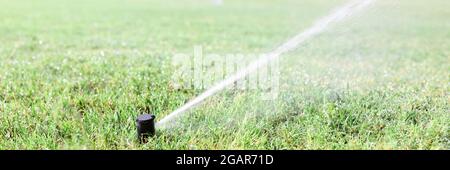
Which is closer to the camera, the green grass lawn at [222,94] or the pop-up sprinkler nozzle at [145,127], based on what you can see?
the pop-up sprinkler nozzle at [145,127]

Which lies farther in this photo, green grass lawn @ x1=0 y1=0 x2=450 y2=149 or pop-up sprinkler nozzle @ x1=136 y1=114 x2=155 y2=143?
green grass lawn @ x1=0 y1=0 x2=450 y2=149

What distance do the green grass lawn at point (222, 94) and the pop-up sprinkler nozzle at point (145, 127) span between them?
0.08m

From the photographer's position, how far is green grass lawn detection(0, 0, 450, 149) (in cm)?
425

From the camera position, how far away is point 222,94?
5.43 meters

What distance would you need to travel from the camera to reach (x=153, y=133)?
162 inches

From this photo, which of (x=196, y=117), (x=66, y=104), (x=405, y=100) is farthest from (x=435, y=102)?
(x=66, y=104)

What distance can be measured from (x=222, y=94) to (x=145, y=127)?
1.55 m

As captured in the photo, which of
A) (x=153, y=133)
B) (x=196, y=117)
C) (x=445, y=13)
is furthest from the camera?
(x=445, y=13)

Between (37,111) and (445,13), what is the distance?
58.4 feet

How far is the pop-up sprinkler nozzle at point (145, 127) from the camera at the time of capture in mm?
3998

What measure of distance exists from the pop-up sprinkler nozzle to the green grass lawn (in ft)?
0.25
